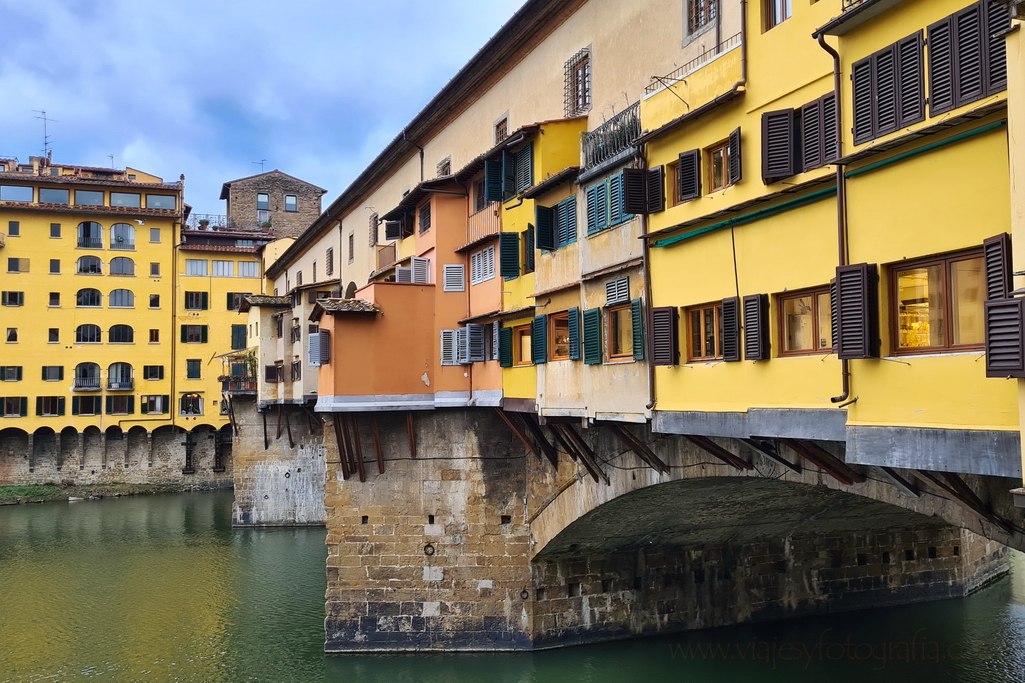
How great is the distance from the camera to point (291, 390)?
32.9 m

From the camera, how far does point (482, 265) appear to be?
1939 cm

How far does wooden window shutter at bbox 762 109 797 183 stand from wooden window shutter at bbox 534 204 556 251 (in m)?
6.55

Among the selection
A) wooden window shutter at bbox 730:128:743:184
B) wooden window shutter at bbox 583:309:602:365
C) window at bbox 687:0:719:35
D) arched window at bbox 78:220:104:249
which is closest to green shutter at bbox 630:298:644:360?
wooden window shutter at bbox 583:309:602:365

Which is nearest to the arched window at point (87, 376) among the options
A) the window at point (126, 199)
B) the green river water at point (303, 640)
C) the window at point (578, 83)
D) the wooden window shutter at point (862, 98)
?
the window at point (126, 199)

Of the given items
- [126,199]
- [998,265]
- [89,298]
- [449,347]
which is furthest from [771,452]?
[126,199]

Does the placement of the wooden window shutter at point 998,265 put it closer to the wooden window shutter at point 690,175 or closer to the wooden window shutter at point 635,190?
the wooden window shutter at point 690,175

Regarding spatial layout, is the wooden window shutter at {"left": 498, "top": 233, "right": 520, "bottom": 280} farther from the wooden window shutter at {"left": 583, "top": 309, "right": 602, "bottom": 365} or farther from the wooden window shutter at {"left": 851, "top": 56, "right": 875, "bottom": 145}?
the wooden window shutter at {"left": 851, "top": 56, "right": 875, "bottom": 145}

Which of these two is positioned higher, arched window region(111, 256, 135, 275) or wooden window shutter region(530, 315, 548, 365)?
arched window region(111, 256, 135, 275)

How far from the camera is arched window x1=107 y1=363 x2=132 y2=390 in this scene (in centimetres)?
5297

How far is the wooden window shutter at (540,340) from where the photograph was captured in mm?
16016

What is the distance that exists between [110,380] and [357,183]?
98.2 feet

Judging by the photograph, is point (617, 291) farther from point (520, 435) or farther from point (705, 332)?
point (520, 435)

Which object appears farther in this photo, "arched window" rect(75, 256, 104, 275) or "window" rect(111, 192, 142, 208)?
"window" rect(111, 192, 142, 208)

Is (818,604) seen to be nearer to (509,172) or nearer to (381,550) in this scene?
(381,550)
